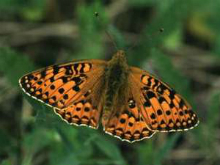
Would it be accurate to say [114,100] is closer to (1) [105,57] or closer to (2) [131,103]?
(2) [131,103]

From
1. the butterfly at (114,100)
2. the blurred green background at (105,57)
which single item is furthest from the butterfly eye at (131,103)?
the blurred green background at (105,57)

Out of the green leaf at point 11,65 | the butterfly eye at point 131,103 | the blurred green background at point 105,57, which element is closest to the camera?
the butterfly eye at point 131,103

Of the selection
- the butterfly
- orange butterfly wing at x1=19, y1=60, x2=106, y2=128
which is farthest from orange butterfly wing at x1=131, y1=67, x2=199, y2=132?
orange butterfly wing at x1=19, y1=60, x2=106, y2=128

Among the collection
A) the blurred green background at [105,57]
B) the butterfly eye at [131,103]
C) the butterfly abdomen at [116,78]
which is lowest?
the blurred green background at [105,57]

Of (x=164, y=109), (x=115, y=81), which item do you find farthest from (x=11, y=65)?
(x=164, y=109)

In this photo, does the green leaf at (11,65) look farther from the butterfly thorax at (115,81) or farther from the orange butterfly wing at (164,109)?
the orange butterfly wing at (164,109)

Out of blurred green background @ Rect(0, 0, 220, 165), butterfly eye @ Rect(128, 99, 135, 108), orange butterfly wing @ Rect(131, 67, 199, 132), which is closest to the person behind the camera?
orange butterfly wing @ Rect(131, 67, 199, 132)

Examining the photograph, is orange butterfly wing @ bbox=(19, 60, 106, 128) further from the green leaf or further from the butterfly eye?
the green leaf
